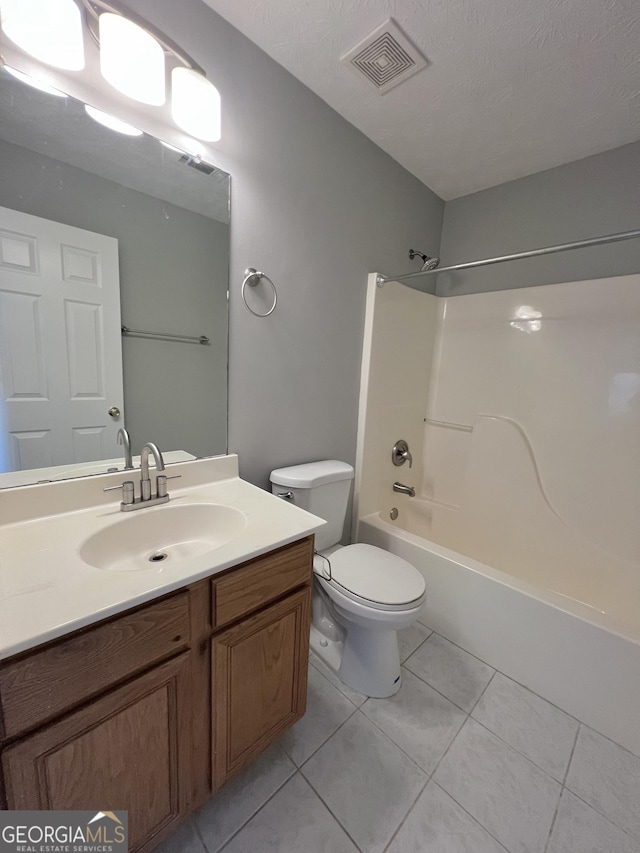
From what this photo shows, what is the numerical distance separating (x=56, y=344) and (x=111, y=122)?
67 cm

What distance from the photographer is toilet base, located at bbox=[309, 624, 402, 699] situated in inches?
52.9

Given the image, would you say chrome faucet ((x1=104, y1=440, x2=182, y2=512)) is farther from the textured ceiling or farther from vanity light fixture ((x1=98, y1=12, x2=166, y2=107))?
the textured ceiling

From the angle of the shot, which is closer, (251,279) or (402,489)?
(251,279)

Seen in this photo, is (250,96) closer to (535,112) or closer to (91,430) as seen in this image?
(535,112)

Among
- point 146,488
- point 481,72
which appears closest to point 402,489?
point 146,488

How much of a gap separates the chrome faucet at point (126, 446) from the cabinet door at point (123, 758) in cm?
61

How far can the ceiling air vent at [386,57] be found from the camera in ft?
3.71

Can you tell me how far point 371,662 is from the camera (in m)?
1.35

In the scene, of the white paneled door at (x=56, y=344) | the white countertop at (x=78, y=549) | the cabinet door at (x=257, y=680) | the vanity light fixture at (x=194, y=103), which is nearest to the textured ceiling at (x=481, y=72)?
the vanity light fixture at (x=194, y=103)

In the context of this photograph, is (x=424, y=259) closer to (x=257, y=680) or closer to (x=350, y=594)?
(x=350, y=594)

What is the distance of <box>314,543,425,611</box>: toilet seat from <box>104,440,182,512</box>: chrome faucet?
70 centimetres

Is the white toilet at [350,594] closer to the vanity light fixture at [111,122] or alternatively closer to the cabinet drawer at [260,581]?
the cabinet drawer at [260,581]

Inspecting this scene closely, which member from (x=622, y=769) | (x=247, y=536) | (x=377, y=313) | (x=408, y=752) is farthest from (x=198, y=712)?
(x=377, y=313)

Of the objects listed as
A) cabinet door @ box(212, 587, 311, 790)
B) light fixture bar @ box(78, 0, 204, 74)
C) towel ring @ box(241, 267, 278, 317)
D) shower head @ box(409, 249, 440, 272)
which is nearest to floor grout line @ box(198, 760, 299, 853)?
cabinet door @ box(212, 587, 311, 790)
